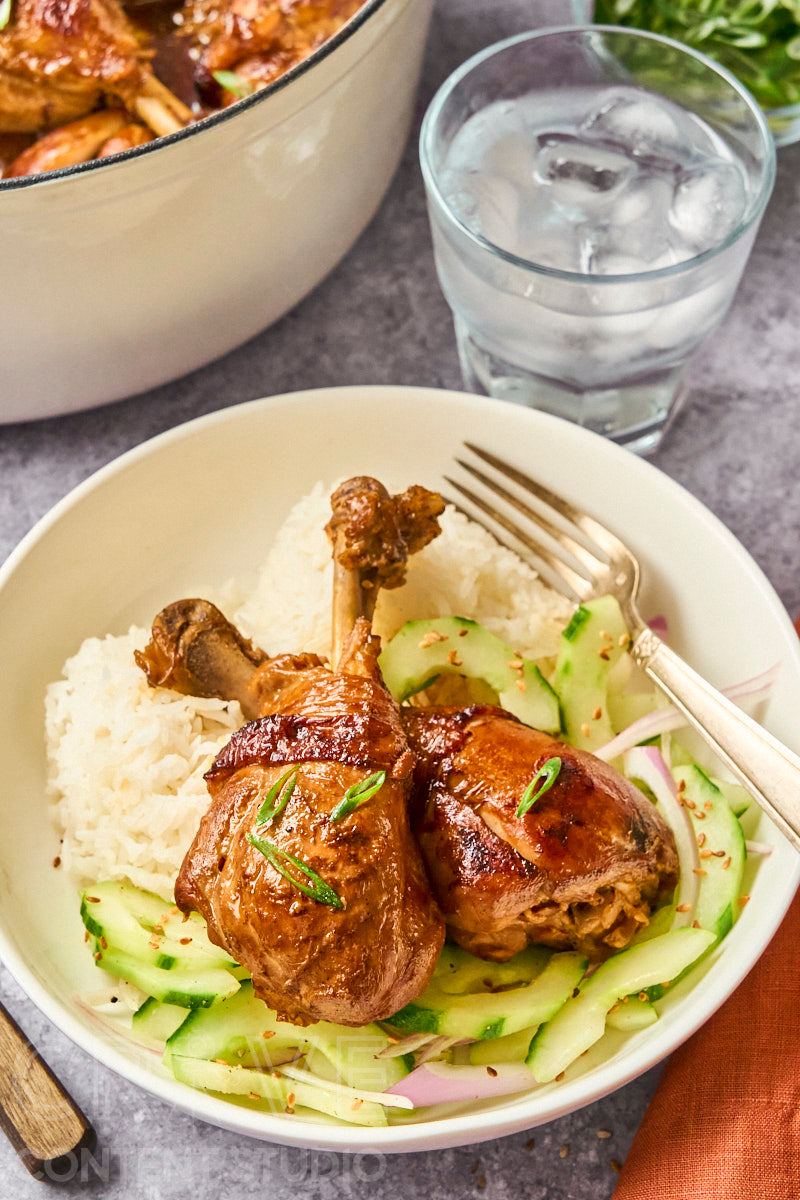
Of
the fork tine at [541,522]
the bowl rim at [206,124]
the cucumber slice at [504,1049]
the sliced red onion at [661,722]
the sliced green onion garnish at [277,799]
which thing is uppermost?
the bowl rim at [206,124]

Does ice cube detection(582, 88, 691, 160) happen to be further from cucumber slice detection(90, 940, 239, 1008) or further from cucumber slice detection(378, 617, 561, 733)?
cucumber slice detection(90, 940, 239, 1008)

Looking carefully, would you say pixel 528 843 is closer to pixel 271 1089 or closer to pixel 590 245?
pixel 271 1089

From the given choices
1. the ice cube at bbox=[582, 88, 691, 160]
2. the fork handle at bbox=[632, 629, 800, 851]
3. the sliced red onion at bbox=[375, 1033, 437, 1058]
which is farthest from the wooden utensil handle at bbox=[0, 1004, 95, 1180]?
the ice cube at bbox=[582, 88, 691, 160]

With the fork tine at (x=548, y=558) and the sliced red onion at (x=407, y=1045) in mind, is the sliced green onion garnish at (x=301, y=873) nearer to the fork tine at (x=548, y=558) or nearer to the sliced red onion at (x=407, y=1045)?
the sliced red onion at (x=407, y=1045)

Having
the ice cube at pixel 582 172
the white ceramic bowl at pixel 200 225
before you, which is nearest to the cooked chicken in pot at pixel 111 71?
the white ceramic bowl at pixel 200 225

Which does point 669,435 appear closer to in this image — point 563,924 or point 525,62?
point 525,62
